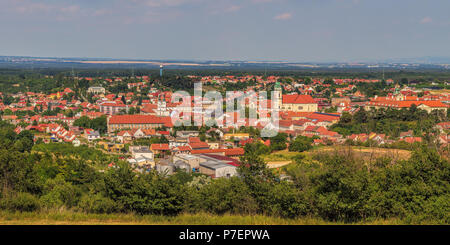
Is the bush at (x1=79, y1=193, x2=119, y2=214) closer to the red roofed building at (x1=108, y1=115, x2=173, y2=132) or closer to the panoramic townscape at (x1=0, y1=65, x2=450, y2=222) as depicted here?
the panoramic townscape at (x1=0, y1=65, x2=450, y2=222)

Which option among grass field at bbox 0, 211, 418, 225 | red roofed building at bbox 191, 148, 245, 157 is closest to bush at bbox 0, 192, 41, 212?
grass field at bbox 0, 211, 418, 225

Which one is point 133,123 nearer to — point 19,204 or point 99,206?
point 99,206

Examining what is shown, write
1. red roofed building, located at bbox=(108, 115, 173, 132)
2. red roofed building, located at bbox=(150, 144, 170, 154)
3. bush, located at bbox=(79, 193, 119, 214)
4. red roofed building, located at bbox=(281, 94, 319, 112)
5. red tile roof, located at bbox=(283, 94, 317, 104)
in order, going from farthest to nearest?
red tile roof, located at bbox=(283, 94, 317, 104) → red roofed building, located at bbox=(281, 94, 319, 112) → red roofed building, located at bbox=(108, 115, 173, 132) → red roofed building, located at bbox=(150, 144, 170, 154) → bush, located at bbox=(79, 193, 119, 214)

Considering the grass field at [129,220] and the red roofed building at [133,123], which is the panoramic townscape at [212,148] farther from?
the grass field at [129,220]

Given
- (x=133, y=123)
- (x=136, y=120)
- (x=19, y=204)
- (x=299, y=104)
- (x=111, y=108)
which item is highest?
(x=19, y=204)

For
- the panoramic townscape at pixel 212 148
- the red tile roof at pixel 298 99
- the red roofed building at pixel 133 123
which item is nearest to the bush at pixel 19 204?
A: the panoramic townscape at pixel 212 148

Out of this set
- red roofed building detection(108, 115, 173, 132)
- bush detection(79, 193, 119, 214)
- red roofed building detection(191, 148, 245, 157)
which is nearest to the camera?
bush detection(79, 193, 119, 214)

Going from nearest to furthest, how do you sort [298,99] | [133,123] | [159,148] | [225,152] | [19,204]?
[19,204]
[225,152]
[159,148]
[133,123]
[298,99]

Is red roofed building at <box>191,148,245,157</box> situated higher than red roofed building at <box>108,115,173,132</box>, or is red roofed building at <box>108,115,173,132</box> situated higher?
red roofed building at <box>108,115,173,132</box>

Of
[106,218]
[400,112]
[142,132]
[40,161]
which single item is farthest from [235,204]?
[400,112]

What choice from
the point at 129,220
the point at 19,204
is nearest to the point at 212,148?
the point at 19,204
